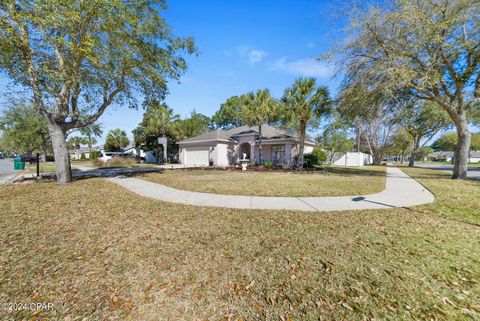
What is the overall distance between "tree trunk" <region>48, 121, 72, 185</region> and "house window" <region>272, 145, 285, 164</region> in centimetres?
1813

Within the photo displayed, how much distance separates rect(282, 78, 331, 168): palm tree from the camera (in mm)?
15250

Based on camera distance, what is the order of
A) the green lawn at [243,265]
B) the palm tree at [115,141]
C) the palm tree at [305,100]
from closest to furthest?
the green lawn at [243,265] < the palm tree at [305,100] < the palm tree at [115,141]

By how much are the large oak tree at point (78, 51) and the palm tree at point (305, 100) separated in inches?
340

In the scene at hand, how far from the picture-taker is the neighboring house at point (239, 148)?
827 inches

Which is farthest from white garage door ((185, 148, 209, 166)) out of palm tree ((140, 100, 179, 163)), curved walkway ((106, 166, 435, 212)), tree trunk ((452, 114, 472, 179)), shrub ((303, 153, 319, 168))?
tree trunk ((452, 114, 472, 179))

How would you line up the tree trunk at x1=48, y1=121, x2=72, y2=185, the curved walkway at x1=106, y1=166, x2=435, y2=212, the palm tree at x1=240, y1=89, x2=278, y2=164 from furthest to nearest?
the palm tree at x1=240, y1=89, x2=278, y2=164 → the tree trunk at x1=48, y1=121, x2=72, y2=185 → the curved walkway at x1=106, y1=166, x2=435, y2=212

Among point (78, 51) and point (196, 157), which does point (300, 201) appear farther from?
point (196, 157)

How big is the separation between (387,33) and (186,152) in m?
21.6

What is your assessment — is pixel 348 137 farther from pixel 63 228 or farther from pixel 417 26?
pixel 63 228

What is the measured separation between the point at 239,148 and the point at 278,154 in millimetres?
4780

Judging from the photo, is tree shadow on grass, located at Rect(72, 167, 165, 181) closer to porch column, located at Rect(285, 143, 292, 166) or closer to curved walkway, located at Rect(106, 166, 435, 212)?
curved walkway, located at Rect(106, 166, 435, 212)

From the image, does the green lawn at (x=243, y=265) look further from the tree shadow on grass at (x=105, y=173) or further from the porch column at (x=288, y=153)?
the porch column at (x=288, y=153)

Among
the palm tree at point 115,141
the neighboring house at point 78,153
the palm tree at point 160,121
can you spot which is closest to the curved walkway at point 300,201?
the palm tree at point 160,121

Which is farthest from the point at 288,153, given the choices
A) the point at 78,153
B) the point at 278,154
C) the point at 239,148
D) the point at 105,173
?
the point at 78,153
